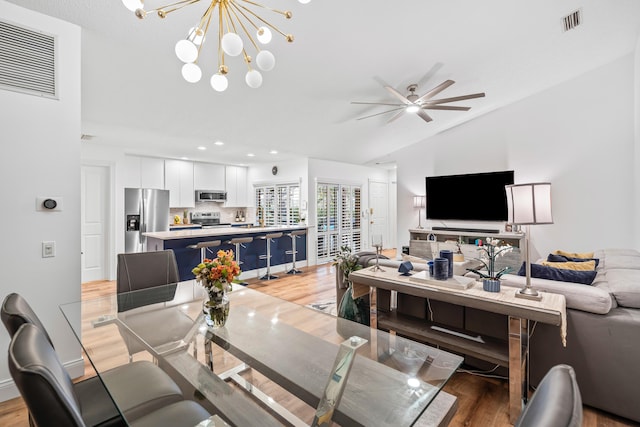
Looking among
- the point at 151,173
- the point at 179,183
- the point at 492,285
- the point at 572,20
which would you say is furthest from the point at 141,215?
the point at 572,20

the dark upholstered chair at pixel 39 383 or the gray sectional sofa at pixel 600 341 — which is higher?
the dark upholstered chair at pixel 39 383

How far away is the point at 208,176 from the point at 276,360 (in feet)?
20.1

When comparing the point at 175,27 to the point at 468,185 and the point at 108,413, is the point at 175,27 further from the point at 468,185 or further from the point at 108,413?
the point at 468,185

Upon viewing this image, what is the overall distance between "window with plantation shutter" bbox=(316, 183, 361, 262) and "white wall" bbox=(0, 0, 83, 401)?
4.86 m

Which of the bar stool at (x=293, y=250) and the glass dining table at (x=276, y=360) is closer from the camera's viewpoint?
the glass dining table at (x=276, y=360)

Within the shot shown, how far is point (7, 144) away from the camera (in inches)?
79.0

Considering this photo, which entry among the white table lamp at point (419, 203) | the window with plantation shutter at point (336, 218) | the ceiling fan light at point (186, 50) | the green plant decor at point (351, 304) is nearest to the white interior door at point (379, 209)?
the window with plantation shutter at point (336, 218)

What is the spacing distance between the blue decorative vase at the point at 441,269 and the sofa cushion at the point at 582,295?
588 millimetres

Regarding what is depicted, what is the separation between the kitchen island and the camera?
456 cm

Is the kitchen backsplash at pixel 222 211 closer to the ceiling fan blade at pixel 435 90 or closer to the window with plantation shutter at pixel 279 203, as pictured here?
the window with plantation shutter at pixel 279 203

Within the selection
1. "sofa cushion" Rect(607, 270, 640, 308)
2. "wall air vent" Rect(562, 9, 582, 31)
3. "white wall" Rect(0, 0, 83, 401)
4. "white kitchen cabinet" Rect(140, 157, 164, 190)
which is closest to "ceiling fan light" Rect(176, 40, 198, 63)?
"white wall" Rect(0, 0, 83, 401)

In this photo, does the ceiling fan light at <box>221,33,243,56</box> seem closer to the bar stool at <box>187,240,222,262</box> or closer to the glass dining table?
the glass dining table

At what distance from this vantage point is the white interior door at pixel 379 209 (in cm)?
827

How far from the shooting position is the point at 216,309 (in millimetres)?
1800
